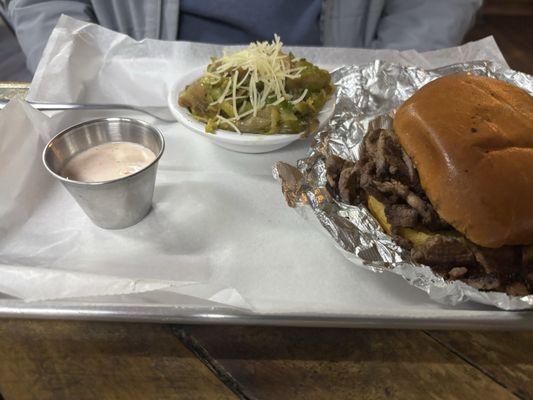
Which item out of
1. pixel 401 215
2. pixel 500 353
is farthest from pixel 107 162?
pixel 500 353

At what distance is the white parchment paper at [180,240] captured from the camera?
100 centimetres

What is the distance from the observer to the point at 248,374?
2.96 feet

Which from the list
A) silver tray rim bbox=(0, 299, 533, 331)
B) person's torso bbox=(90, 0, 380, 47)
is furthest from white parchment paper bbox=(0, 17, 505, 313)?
person's torso bbox=(90, 0, 380, 47)

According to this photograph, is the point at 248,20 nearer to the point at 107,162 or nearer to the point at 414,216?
the point at 107,162

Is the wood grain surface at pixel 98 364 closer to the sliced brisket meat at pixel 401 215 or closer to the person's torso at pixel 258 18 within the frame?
the sliced brisket meat at pixel 401 215

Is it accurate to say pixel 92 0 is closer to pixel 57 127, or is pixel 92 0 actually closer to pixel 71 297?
pixel 57 127

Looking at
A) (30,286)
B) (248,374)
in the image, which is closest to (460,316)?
(248,374)

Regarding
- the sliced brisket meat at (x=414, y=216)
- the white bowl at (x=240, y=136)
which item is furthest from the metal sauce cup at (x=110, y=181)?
the sliced brisket meat at (x=414, y=216)

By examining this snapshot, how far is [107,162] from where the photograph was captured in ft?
4.19

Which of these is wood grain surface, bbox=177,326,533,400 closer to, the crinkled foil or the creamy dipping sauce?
the crinkled foil

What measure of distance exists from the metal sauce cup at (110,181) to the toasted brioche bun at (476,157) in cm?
71

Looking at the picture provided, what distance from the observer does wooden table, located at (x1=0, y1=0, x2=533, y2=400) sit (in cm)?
88

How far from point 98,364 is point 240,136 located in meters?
0.79

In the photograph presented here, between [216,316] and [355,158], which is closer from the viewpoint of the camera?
[216,316]
